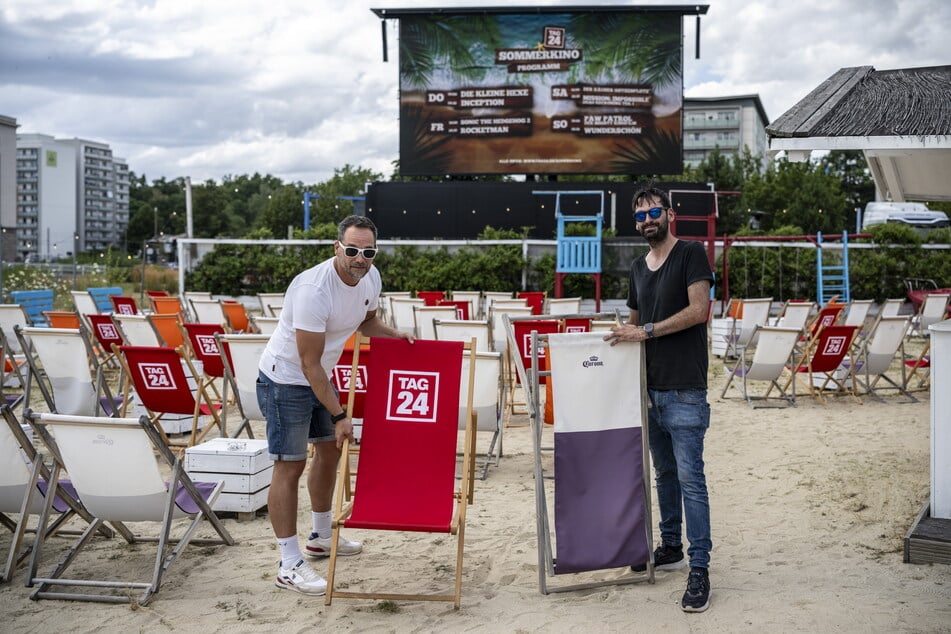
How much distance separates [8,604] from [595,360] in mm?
2641

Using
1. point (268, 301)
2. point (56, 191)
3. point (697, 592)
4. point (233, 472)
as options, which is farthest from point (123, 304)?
point (56, 191)

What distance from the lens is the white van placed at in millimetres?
35906

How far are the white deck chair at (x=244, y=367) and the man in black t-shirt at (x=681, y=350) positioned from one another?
284 centimetres

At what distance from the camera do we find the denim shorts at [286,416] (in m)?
3.81

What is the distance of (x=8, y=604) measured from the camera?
3752mm

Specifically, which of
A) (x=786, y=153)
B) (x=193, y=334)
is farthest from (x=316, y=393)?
(x=193, y=334)

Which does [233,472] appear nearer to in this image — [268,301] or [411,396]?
[411,396]

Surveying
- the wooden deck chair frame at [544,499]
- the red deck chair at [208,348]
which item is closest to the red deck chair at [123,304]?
the red deck chair at [208,348]

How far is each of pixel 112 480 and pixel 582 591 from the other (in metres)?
2.02

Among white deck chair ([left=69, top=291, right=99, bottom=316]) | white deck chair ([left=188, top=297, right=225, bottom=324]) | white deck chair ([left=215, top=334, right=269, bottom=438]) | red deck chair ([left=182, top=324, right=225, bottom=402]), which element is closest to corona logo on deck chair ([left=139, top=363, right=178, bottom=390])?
white deck chair ([left=215, top=334, right=269, bottom=438])

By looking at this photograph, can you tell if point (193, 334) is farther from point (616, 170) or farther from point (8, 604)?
point (616, 170)

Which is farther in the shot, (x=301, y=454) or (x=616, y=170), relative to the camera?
(x=616, y=170)

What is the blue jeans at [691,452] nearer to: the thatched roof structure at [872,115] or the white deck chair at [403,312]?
the thatched roof structure at [872,115]

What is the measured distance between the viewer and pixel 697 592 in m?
3.65
